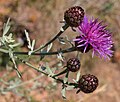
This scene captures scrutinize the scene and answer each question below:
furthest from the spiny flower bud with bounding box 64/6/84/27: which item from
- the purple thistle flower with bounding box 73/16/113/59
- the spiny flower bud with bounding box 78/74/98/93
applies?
the spiny flower bud with bounding box 78/74/98/93

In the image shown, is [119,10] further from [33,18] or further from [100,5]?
[33,18]

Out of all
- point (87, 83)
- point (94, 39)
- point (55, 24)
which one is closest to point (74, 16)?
point (94, 39)

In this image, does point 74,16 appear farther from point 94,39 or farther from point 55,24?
point 55,24

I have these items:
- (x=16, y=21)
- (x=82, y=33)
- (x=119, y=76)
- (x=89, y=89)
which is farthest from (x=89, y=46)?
(x=119, y=76)

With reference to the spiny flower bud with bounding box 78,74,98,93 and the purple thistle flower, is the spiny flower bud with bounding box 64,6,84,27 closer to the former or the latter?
the purple thistle flower

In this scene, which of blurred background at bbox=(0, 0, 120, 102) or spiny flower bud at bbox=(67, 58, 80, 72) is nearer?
spiny flower bud at bbox=(67, 58, 80, 72)

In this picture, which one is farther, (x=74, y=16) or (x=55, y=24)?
(x=55, y=24)

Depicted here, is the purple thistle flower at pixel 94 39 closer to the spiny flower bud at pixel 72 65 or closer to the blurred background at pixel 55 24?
the spiny flower bud at pixel 72 65

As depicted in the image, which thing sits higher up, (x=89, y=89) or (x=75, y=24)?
(x=75, y=24)
